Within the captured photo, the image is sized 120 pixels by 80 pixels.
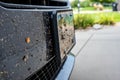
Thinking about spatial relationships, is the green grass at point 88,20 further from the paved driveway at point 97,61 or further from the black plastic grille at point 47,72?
the black plastic grille at point 47,72

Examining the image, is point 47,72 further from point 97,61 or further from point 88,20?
point 88,20

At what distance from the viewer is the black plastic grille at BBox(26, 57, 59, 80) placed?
7.97 ft

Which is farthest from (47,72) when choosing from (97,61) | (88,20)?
(88,20)

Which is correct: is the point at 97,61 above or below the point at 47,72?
below

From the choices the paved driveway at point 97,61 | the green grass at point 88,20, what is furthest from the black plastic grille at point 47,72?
the green grass at point 88,20

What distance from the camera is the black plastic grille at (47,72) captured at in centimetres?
243

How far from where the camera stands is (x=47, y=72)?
2.75 m

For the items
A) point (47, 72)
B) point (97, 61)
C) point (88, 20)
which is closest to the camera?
point (47, 72)

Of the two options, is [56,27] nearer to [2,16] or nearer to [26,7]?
[26,7]

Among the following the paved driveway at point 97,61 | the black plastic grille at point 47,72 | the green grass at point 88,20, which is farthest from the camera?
the green grass at point 88,20

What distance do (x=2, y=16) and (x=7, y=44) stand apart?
0.16 m

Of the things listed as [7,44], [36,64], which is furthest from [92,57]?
[7,44]

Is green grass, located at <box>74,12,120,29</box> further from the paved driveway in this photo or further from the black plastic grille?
the black plastic grille

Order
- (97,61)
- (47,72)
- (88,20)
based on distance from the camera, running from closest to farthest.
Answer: (47,72)
(97,61)
(88,20)
